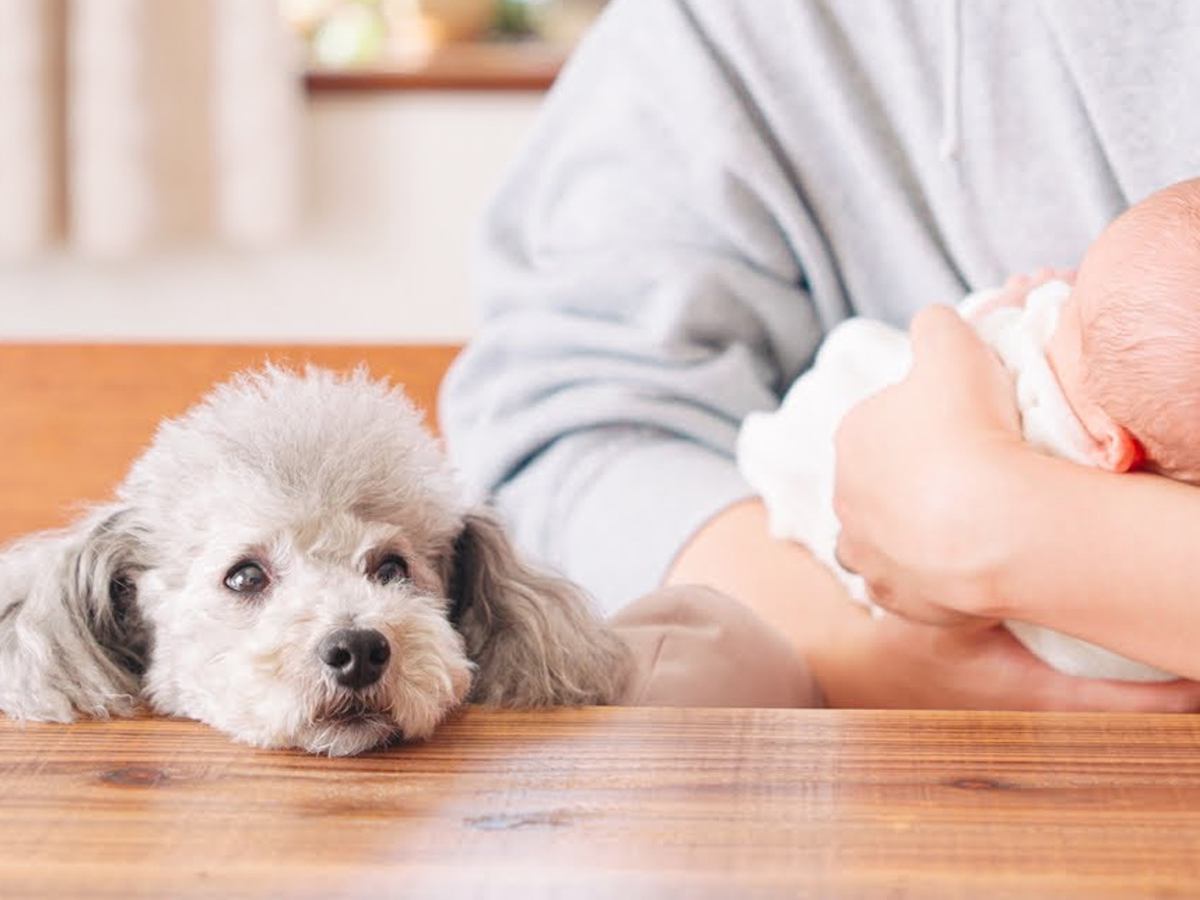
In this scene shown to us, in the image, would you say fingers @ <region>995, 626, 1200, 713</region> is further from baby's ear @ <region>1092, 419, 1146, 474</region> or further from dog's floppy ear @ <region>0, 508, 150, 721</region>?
dog's floppy ear @ <region>0, 508, 150, 721</region>

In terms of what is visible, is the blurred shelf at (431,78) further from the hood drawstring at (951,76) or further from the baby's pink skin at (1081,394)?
the baby's pink skin at (1081,394)

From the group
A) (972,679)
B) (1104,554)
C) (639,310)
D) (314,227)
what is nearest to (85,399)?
(639,310)

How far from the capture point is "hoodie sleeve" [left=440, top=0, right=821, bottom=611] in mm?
1239

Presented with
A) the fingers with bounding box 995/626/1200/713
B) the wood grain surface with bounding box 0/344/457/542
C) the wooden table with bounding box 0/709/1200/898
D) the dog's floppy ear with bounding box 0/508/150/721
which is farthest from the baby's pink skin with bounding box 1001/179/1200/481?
the wood grain surface with bounding box 0/344/457/542

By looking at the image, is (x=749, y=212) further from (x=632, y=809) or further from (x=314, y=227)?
(x=314, y=227)

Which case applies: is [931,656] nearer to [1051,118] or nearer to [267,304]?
[1051,118]

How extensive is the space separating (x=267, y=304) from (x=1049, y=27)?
6.43 feet

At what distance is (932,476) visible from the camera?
0.91 m

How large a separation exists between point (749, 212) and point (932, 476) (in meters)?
0.42

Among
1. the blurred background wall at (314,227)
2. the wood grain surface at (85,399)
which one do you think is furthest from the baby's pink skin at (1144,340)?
the blurred background wall at (314,227)

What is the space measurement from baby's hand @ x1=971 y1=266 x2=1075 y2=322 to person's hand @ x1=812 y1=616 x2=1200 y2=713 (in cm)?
23

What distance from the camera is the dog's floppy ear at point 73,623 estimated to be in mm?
740

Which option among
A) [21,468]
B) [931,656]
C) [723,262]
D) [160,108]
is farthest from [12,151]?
[931,656]

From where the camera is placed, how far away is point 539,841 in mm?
602
